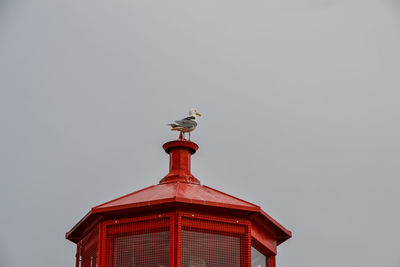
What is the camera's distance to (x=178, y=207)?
16.4 m

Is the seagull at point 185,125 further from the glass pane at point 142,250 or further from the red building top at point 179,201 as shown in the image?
the glass pane at point 142,250

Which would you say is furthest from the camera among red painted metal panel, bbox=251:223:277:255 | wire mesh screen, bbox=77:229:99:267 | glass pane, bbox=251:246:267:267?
glass pane, bbox=251:246:267:267

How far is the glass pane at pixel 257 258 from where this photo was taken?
57.7 ft

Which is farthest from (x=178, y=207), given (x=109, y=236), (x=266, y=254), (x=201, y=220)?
(x=266, y=254)

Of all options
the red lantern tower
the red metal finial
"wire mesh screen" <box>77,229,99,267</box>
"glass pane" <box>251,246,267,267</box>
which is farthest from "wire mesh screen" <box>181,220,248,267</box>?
"wire mesh screen" <box>77,229,99,267</box>

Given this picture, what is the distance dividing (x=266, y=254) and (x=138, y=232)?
3046mm

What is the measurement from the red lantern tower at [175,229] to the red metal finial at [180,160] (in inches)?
25.1

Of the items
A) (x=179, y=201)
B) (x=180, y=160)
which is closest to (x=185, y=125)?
(x=180, y=160)

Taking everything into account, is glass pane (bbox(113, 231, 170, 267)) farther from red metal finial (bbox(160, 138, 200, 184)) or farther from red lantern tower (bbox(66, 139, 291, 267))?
red metal finial (bbox(160, 138, 200, 184))

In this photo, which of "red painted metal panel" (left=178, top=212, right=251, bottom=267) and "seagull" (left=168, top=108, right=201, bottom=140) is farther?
"seagull" (left=168, top=108, right=201, bottom=140)

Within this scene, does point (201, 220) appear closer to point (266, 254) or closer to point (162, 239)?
point (162, 239)

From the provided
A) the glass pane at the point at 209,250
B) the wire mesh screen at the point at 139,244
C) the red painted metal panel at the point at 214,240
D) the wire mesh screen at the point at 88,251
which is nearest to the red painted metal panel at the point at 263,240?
the red painted metal panel at the point at 214,240

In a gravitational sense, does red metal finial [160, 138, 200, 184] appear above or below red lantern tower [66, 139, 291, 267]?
above

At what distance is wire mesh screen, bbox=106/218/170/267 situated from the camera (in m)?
16.4
